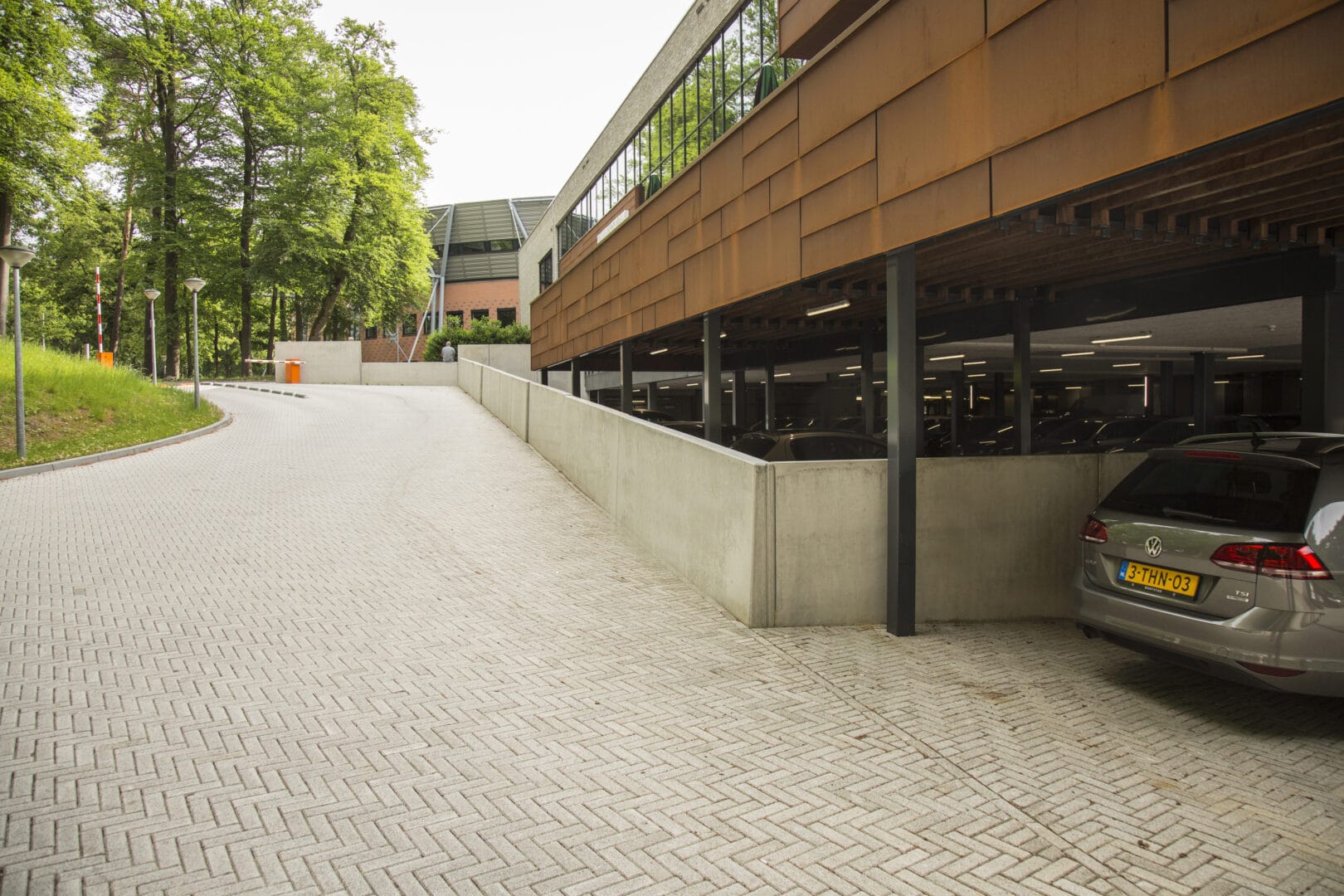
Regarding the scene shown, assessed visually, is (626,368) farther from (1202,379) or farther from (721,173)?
(1202,379)

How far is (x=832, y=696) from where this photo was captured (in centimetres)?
498

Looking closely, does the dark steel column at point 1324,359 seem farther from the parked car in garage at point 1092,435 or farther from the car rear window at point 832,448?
the parked car in garage at point 1092,435

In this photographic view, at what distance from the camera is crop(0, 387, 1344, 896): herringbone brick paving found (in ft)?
10.2

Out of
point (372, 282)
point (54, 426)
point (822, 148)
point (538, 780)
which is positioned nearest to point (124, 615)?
point (538, 780)

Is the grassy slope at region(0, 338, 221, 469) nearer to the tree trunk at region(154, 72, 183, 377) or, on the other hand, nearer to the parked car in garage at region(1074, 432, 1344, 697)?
the tree trunk at region(154, 72, 183, 377)

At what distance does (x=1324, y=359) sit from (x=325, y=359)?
1606 inches

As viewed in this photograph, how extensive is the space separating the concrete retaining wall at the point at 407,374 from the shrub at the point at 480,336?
1889 millimetres

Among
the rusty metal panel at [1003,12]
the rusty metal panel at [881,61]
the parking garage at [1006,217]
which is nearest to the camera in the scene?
the parking garage at [1006,217]

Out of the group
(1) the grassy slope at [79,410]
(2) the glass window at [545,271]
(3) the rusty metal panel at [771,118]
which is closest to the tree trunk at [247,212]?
(2) the glass window at [545,271]

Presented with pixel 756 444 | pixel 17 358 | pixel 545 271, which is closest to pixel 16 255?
pixel 17 358

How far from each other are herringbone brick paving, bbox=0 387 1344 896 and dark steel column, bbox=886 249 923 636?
418mm

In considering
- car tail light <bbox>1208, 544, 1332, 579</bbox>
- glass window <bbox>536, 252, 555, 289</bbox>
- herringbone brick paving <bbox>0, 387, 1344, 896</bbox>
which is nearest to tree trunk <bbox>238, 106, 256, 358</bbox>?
glass window <bbox>536, 252, 555, 289</bbox>

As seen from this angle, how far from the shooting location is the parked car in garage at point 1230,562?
404cm

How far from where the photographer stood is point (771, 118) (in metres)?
8.69
